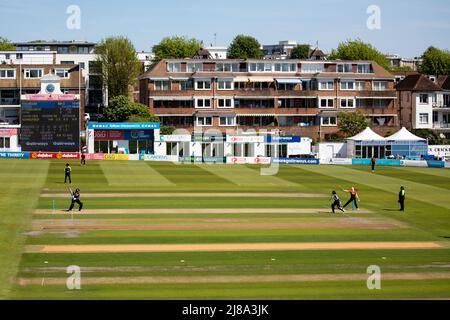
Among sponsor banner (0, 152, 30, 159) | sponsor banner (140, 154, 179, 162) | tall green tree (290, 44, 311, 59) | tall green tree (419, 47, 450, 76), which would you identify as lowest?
sponsor banner (140, 154, 179, 162)

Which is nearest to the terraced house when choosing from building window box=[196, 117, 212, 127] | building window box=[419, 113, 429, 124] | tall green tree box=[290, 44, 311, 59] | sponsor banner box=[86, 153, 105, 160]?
building window box=[196, 117, 212, 127]

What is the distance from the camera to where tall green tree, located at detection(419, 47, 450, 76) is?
508 feet

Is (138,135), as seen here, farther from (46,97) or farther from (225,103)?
(225,103)

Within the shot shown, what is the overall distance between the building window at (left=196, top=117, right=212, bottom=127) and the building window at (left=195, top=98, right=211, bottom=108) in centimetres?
193

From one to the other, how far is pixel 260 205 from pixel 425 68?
4739 inches

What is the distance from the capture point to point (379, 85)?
105m

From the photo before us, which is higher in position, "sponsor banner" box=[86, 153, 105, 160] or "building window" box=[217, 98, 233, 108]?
"building window" box=[217, 98, 233, 108]

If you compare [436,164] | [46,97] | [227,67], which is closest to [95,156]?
[46,97]

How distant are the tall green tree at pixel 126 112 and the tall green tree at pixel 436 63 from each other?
78085mm

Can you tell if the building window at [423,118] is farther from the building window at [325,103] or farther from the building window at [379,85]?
the building window at [325,103]

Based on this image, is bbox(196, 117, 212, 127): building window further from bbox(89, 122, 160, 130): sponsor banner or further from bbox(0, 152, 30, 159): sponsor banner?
bbox(0, 152, 30, 159): sponsor banner

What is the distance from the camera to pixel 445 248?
30812 mm

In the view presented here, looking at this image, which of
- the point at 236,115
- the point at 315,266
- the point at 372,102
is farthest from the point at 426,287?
the point at 372,102
